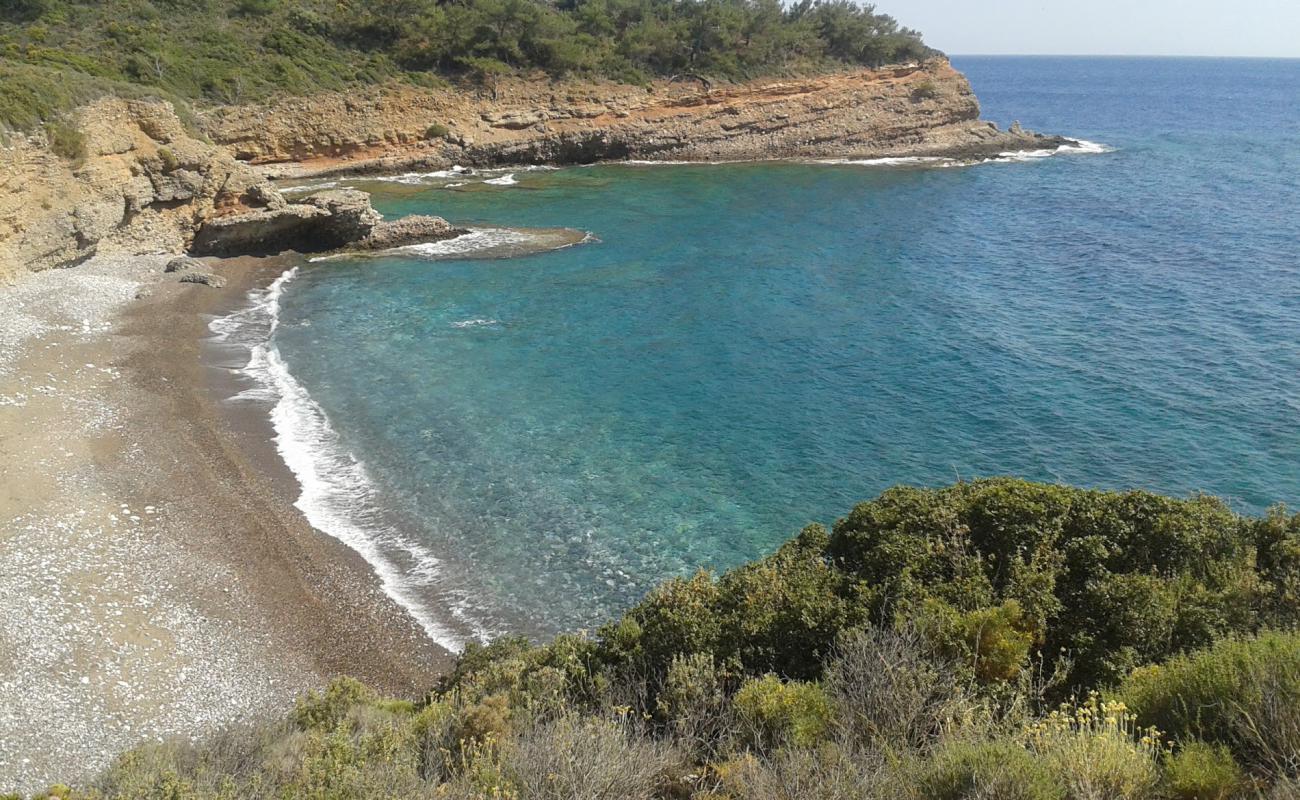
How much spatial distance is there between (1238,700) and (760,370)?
2113 cm

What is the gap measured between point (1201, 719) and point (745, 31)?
82.3 m

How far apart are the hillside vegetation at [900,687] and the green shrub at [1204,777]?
2 centimetres

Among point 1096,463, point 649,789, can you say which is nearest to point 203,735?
point 649,789

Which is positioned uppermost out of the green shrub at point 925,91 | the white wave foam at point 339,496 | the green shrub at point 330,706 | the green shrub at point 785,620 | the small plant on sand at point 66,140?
the green shrub at point 925,91

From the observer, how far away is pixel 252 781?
9.49m

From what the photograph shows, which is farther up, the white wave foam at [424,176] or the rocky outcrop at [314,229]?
the white wave foam at [424,176]

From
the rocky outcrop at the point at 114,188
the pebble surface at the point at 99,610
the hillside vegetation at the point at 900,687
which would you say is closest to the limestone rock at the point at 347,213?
the rocky outcrop at the point at 114,188

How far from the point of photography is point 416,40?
238ft

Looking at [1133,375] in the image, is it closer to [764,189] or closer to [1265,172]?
[764,189]

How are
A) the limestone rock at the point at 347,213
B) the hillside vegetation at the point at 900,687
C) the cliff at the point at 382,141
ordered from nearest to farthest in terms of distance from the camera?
1. the hillside vegetation at the point at 900,687
2. the cliff at the point at 382,141
3. the limestone rock at the point at 347,213

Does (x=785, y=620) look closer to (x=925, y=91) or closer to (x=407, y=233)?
(x=407, y=233)

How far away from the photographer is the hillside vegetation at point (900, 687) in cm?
812

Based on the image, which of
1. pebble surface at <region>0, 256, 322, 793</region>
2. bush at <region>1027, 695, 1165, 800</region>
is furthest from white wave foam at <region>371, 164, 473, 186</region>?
bush at <region>1027, 695, 1165, 800</region>

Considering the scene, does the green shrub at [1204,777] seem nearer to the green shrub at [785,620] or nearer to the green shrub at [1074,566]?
the green shrub at [1074,566]
